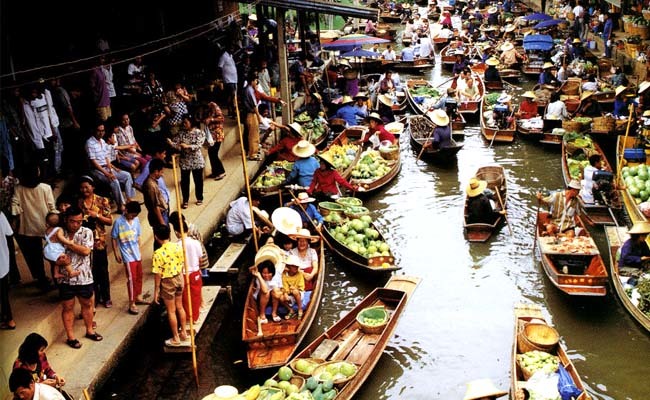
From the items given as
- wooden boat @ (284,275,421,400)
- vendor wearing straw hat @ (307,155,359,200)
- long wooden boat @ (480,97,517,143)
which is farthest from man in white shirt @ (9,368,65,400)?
long wooden boat @ (480,97,517,143)

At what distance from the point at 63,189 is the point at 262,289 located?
3.97 metres

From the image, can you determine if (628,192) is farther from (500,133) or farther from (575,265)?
(500,133)

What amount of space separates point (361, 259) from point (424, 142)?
6.90 meters

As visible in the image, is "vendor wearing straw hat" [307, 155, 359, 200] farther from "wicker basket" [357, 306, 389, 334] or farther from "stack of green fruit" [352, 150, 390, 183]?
"wicker basket" [357, 306, 389, 334]

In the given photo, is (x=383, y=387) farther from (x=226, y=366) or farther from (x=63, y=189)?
(x=63, y=189)

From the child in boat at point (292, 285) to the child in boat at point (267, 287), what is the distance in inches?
4.6

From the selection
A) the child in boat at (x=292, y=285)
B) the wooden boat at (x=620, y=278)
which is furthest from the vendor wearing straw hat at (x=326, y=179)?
the wooden boat at (x=620, y=278)

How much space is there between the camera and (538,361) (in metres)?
7.88

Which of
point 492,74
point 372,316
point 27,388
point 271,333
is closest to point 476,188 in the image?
point 372,316

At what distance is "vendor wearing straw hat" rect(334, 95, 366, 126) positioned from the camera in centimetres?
1822

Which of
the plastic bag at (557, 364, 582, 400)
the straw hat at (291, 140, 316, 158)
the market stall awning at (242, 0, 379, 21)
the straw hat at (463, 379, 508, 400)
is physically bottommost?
the plastic bag at (557, 364, 582, 400)

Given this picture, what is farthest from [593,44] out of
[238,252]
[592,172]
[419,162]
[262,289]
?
[262,289]

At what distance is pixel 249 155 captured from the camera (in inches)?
598

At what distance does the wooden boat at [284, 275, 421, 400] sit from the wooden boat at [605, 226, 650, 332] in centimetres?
307
